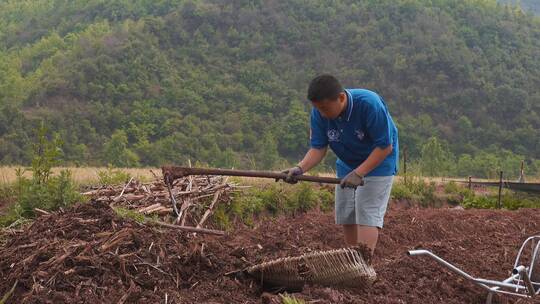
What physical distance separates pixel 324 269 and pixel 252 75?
39.2 m

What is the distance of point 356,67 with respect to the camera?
4494cm

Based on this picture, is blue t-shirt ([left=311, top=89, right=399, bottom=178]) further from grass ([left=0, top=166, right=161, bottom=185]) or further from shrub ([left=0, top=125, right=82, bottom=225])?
grass ([left=0, top=166, right=161, bottom=185])

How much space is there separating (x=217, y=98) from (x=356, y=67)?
31.2 feet

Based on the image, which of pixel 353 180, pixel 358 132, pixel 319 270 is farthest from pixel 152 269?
pixel 358 132

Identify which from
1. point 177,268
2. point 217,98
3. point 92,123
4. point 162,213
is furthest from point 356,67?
point 177,268

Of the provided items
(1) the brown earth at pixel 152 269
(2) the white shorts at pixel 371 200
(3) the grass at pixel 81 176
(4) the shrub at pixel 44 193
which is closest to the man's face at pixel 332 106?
(2) the white shorts at pixel 371 200

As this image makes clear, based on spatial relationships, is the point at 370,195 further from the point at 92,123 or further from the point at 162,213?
the point at 92,123

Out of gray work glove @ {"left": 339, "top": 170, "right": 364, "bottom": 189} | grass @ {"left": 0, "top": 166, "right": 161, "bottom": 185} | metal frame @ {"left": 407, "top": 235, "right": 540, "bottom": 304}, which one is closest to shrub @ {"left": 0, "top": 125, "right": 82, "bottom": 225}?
grass @ {"left": 0, "top": 166, "right": 161, "bottom": 185}

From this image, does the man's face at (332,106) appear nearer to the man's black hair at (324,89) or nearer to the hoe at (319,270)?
the man's black hair at (324,89)

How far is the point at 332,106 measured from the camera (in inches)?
198

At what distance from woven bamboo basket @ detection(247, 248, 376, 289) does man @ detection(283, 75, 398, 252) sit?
20.1 inches

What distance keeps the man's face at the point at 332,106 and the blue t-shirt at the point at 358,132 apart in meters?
0.08

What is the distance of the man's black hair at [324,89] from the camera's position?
493 cm

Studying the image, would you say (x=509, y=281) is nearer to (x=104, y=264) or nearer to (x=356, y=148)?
(x=356, y=148)
